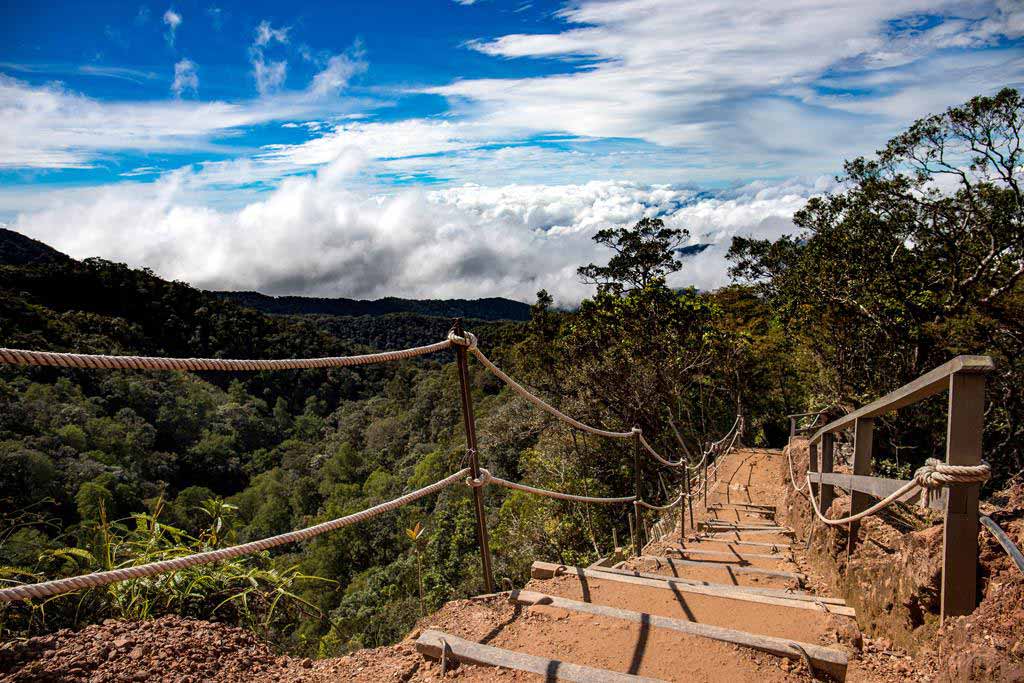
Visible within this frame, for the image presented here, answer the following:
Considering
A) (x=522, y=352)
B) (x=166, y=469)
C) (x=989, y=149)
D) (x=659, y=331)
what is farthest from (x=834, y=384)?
(x=166, y=469)

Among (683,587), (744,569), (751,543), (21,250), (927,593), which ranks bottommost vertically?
(751,543)

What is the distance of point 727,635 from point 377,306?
448ft

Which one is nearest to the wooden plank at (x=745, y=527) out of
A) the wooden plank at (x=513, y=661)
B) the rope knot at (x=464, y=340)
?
the wooden plank at (x=513, y=661)

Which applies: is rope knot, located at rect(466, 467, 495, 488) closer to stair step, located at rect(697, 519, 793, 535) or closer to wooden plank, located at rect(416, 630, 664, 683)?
wooden plank, located at rect(416, 630, 664, 683)

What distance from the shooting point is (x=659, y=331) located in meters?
15.0

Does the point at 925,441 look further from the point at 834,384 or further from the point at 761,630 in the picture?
the point at 761,630

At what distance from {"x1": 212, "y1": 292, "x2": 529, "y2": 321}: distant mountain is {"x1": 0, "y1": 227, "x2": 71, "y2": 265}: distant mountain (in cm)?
4642

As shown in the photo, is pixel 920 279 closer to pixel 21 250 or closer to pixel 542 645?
pixel 542 645

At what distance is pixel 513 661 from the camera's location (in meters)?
1.98

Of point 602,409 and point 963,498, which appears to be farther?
point 602,409

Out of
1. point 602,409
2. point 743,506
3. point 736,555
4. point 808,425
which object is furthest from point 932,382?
point 602,409

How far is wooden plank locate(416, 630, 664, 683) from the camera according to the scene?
1.85 meters

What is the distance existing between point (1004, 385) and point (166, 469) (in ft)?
134

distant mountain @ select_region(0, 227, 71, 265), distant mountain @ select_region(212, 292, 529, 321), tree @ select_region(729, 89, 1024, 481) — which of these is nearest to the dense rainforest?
tree @ select_region(729, 89, 1024, 481)
